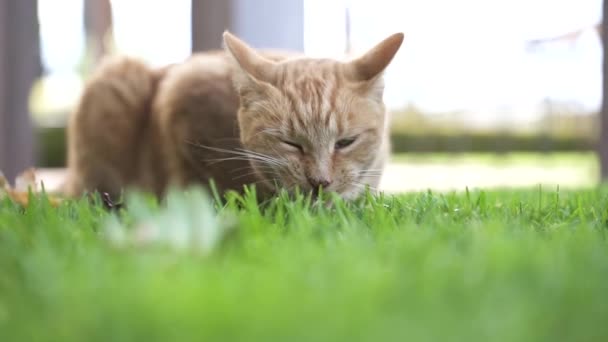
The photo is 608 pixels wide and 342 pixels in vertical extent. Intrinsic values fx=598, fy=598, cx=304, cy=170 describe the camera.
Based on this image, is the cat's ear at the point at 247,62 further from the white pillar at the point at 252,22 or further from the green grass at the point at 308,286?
the white pillar at the point at 252,22

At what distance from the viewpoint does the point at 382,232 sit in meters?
1.10

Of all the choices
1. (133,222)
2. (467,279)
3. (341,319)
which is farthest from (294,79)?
(341,319)

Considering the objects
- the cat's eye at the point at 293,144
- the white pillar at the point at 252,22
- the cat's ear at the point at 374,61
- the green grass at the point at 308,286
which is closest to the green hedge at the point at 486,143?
the white pillar at the point at 252,22

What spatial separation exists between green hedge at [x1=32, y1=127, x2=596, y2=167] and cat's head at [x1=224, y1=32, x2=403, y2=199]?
346 cm

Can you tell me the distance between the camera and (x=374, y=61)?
1.83 m

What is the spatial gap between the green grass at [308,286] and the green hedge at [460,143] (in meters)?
4.21

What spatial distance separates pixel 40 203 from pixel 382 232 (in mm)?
818

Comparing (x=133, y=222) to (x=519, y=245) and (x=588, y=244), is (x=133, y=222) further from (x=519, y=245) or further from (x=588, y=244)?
(x=588, y=244)

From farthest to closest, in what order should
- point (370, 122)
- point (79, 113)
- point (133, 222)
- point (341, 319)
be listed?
point (79, 113), point (370, 122), point (133, 222), point (341, 319)

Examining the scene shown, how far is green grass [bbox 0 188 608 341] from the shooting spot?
0.59m

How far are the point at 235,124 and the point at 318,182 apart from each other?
21.4 inches

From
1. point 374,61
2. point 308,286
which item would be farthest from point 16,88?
point 308,286

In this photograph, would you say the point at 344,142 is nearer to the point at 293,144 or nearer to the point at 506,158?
the point at 293,144

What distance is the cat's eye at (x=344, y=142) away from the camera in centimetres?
180
